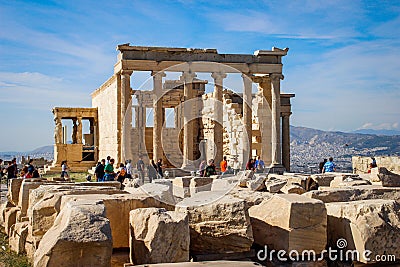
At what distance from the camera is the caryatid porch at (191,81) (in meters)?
23.0

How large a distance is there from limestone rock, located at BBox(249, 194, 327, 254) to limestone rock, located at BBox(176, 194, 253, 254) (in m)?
0.36

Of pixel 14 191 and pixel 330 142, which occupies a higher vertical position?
pixel 330 142

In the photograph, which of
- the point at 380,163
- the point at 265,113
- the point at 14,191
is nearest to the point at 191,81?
the point at 265,113

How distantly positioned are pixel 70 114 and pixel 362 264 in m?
30.2

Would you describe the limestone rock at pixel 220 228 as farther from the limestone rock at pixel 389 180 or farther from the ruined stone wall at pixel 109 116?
the ruined stone wall at pixel 109 116

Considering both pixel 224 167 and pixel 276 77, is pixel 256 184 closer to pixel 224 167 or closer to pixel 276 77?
pixel 224 167

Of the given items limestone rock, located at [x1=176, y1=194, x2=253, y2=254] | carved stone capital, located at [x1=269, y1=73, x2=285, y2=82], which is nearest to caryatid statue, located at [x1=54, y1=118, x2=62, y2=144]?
carved stone capital, located at [x1=269, y1=73, x2=285, y2=82]

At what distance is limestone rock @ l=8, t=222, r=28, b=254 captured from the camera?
6988 millimetres

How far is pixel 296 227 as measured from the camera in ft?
18.3

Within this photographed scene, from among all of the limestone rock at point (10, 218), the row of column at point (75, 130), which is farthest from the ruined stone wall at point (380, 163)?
the row of column at point (75, 130)

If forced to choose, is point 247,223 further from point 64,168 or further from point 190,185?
point 64,168

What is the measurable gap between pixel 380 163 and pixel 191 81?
31.8ft

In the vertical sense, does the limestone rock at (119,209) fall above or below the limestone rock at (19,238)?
above

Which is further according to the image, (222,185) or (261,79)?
(261,79)
